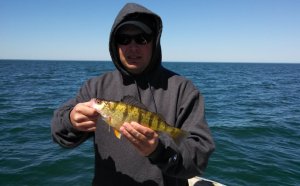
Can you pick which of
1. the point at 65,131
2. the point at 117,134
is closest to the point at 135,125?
the point at 117,134

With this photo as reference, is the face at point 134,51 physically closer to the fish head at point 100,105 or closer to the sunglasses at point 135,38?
the sunglasses at point 135,38

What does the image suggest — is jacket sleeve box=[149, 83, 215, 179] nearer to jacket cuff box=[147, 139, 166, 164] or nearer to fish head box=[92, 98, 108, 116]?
jacket cuff box=[147, 139, 166, 164]

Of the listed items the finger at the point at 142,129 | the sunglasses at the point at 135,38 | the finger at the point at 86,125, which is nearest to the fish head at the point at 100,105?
the finger at the point at 86,125

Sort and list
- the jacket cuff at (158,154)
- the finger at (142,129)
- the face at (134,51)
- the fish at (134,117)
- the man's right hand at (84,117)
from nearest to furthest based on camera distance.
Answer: the finger at (142,129) < the jacket cuff at (158,154) < the man's right hand at (84,117) < the fish at (134,117) < the face at (134,51)

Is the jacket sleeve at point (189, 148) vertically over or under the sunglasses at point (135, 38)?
under

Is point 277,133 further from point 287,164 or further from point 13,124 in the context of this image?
point 13,124

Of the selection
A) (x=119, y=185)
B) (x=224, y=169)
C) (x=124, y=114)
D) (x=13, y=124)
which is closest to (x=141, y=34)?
(x=124, y=114)

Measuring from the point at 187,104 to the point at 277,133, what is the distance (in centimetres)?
1362

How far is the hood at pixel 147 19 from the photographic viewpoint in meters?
3.71

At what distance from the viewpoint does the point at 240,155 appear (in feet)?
38.7

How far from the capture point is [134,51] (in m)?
3.64

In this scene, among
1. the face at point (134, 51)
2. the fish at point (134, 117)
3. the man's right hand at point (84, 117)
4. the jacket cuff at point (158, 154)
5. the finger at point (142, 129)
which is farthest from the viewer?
the face at point (134, 51)

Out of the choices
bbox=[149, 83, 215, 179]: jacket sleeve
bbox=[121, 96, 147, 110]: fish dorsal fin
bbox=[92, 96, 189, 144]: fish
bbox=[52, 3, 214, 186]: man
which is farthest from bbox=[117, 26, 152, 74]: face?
bbox=[149, 83, 215, 179]: jacket sleeve

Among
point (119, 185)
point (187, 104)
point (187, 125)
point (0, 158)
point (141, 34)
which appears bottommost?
point (0, 158)
